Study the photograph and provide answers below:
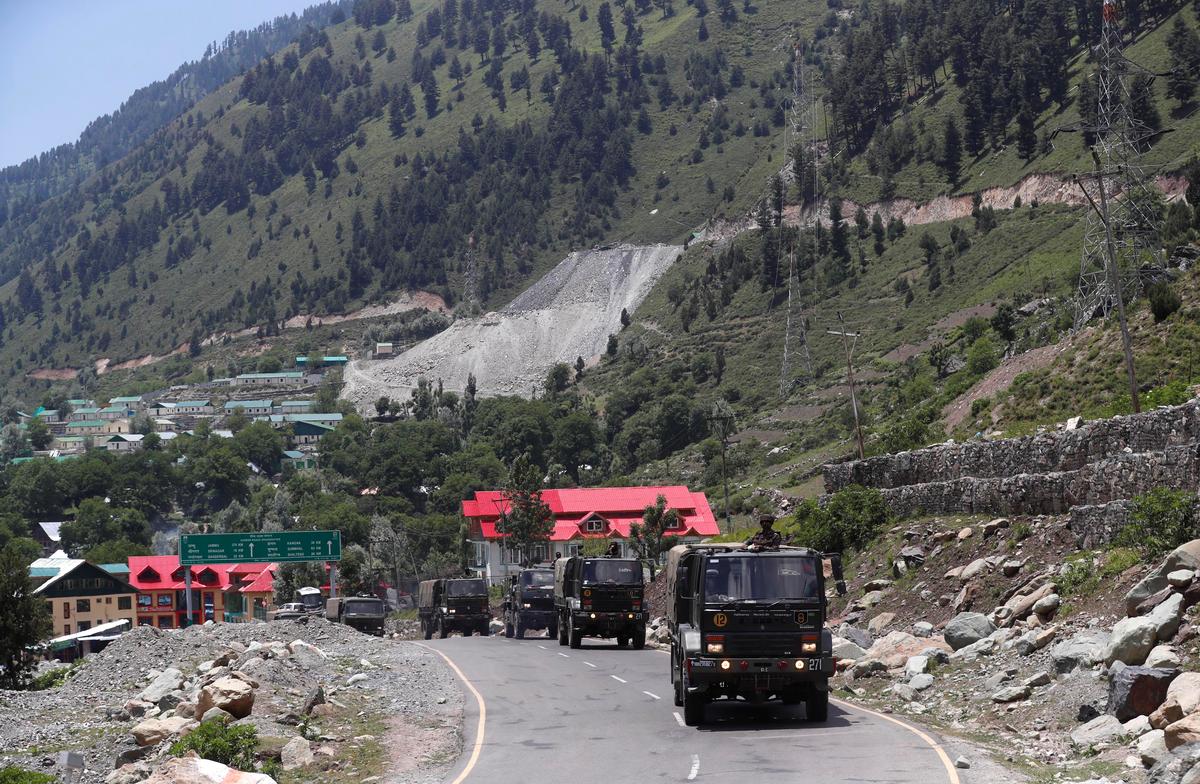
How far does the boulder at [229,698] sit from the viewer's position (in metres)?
25.1

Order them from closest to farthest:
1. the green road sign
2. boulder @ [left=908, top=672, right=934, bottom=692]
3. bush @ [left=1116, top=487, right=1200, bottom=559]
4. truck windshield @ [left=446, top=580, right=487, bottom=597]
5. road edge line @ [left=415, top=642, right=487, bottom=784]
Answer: road edge line @ [left=415, top=642, right=487, bottom=784]
bush @ [left=1116, top=487, right=1200, bottom=559]
boulder @ [left=908, top=672, right=934, bottom=692]
truck windshield @ [left=446, top=580, right=487, bottom=597]
the green road sign

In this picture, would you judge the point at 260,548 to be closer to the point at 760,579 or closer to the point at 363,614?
the point at 363,614

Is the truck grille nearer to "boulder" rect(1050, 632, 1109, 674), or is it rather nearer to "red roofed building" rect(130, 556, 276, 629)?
"boulder" rect(1050, 632, 1109, 674)

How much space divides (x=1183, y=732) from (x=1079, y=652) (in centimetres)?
620

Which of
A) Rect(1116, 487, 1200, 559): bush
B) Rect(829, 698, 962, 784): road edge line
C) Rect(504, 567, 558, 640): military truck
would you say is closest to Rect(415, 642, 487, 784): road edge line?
Rect(829, 698, 962, 784): road edge line

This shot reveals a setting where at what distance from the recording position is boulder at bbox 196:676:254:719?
25.1 metres

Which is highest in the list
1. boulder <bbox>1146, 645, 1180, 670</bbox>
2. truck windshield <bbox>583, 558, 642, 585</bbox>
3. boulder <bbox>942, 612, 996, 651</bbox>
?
truck windshield <bbox>583, 558, 642, 585</bbox>

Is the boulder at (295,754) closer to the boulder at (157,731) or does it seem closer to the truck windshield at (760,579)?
the boulder at (157,731)

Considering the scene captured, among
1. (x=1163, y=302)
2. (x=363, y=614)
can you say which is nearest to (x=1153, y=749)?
(x=1163, y=302)

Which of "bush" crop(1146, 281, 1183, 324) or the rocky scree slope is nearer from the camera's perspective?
the rocky scree slope

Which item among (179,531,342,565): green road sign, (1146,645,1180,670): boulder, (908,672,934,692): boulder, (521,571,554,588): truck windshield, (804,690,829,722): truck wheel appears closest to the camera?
(1146,645,1180,670): boulder

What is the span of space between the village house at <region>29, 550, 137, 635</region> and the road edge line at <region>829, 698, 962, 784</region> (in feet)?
316

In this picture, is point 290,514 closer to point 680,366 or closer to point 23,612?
point 680,366

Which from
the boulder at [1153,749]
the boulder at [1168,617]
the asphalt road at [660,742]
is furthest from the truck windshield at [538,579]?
the boulder at [1153,749]
